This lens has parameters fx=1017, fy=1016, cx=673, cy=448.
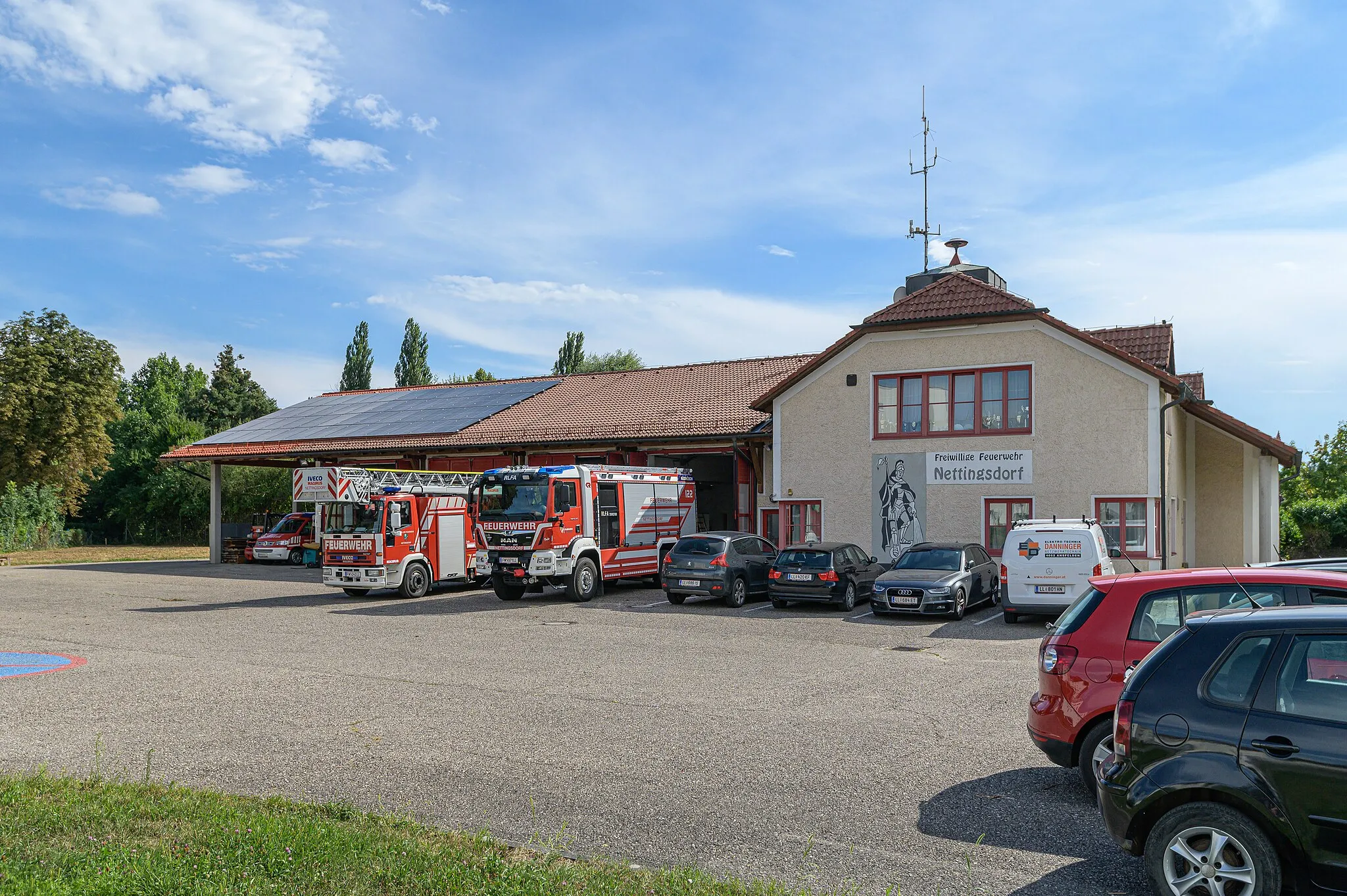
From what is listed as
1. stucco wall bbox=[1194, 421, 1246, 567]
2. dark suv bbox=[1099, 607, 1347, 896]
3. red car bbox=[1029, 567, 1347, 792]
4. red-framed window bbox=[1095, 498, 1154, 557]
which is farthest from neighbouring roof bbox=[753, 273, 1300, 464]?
dark suv bbox=[1099, 607, 1347, 896]

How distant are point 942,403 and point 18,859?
21.1m

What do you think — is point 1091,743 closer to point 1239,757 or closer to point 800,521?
point 1239,757

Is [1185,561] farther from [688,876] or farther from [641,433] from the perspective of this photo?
[688,876]

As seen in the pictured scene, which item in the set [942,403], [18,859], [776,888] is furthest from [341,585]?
[776,888]

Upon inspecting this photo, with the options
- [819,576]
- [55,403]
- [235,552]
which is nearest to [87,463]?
[55,403]

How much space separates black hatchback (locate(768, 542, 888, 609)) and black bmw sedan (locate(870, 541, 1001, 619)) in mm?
959

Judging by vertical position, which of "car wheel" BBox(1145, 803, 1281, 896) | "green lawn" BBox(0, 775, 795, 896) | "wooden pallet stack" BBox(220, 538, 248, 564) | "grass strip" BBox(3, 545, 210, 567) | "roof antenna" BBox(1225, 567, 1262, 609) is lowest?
"grass strip" BBox(3, 545, 210, 567)

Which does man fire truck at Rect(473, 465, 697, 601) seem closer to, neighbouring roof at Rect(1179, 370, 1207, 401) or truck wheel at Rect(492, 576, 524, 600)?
truck wheel at Rect(492, 576, 524, 600)

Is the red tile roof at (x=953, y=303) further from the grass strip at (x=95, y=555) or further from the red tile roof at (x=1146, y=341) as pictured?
the grass strip at (x=95, y=555)

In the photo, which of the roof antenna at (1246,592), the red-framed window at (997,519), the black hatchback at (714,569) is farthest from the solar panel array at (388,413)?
the roof antenna at (1246,592)

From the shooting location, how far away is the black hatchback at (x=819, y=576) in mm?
20094

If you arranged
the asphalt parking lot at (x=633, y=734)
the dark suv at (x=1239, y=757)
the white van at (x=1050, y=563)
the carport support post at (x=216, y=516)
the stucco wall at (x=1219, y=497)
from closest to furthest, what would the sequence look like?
the dark suv at (x=1239, y=757), the asphalt parking lot at (x=633, y=734), the white van at (x=1050, y=563), the stucco wall at (x=1219, y=497), the carport support post at (x=216, y=516)

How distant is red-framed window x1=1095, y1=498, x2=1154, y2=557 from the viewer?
21094 millimetres

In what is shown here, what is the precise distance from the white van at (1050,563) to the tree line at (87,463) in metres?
40.2
